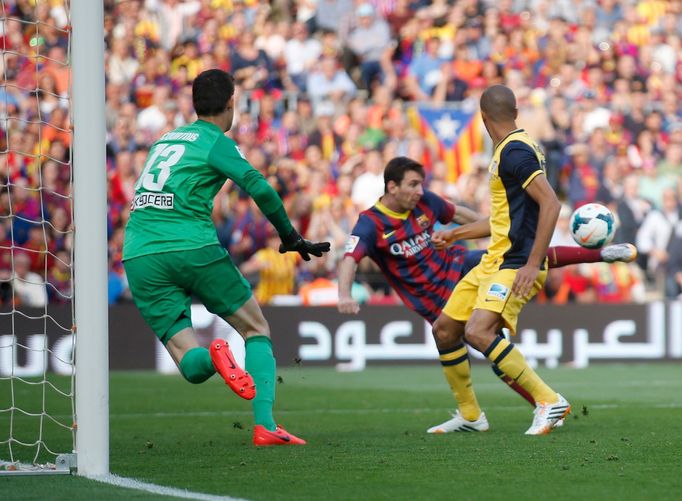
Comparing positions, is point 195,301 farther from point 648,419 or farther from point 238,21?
point 648,419

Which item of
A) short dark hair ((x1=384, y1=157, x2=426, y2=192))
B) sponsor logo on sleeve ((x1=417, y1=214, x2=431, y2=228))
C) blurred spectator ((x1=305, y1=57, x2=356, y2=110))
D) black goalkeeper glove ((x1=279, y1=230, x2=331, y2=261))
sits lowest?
black goalkeeper glove ((x1=279, y1=230, x2=331, y2=261))

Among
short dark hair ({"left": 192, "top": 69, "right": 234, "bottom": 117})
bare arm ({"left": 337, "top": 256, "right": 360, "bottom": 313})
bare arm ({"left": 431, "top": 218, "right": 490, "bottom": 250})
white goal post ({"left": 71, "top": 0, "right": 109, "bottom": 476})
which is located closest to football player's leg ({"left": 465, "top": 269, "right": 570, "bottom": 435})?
bare arm ({"left": 431, "top": 218, "right": 490, "bottom": 250})

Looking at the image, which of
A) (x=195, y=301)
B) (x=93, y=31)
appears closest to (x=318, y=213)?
(x=195, y=301)

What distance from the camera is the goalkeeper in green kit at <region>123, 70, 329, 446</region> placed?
7.18 metres

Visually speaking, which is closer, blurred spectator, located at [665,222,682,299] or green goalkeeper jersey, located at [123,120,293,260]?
green goalkeeper jersey, located at [123,120,293,260]

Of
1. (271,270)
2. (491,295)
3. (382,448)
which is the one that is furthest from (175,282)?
(271,270)

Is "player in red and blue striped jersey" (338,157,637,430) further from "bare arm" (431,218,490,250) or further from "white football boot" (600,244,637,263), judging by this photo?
"white football boot" (600,244,637,263)

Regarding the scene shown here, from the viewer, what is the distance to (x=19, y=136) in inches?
618

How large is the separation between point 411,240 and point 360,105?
10226mm

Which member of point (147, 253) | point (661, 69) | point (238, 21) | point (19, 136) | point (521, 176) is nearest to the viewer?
point (147, 253)

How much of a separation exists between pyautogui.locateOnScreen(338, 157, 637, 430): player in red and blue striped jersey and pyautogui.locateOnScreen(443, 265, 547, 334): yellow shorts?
0.86m

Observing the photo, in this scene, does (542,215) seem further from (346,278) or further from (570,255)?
(346,278)

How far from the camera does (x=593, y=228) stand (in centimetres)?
859

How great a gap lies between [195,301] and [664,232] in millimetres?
6907
